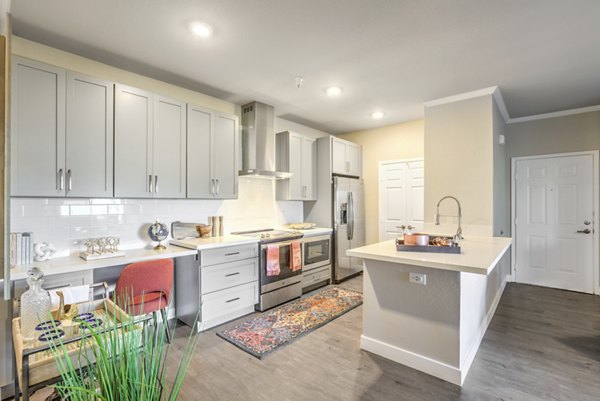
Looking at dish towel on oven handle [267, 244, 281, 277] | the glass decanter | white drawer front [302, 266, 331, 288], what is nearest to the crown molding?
white drawer front [302, 266, 331, 288]

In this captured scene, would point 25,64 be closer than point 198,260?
Yes

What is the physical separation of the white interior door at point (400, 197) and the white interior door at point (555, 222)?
61.8 inches

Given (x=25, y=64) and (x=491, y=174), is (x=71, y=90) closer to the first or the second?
(x=25, y=64)

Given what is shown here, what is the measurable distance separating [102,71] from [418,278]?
3539mm

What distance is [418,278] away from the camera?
2299mm

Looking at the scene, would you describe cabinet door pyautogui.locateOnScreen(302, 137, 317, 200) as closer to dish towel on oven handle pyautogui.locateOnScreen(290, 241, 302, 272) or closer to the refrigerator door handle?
the refrigerator door handle

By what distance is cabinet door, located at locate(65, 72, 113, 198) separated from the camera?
2.47 m

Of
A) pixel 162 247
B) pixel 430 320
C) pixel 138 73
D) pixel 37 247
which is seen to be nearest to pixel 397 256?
pixel 430 320

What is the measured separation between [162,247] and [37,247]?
1.00 m

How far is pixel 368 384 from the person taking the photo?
2.15 m

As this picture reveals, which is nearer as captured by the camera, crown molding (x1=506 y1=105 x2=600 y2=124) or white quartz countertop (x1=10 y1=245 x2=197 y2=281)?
white quartz countertop (x1=10 y1=245 x2=197 y2=281)

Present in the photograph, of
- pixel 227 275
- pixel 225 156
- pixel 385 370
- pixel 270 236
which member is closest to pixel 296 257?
pixel 270 236

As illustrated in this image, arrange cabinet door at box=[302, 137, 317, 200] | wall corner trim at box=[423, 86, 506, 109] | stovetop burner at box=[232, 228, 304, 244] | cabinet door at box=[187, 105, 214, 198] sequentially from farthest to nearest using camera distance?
cabinet door at box=[302, 137, 317, 200] → stovetop burner at box=[232, 228, 304, 244] → wall corner trim at box=[423, 86, 506, 109] → cabinet door at box=[187, 105, 214, 198]

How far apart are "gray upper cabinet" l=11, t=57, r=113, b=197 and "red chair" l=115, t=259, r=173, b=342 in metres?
0.80
